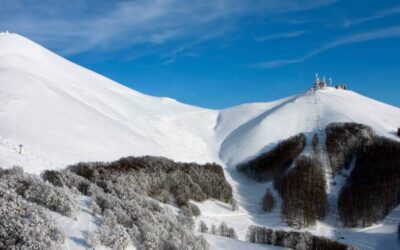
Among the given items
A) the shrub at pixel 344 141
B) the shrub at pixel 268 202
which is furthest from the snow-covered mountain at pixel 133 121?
the shrub at pixel 344 141

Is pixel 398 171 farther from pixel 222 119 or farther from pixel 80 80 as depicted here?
pixel 80 80

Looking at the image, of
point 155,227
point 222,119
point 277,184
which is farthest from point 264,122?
point 155,227

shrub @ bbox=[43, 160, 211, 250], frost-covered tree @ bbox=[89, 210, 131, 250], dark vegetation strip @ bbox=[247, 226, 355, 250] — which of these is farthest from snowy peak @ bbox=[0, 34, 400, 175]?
frost-covered tree @ bbox=[89, 210, 131, 250]

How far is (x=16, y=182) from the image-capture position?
35.9m

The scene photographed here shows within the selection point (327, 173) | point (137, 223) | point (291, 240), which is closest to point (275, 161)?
point (327, 173)

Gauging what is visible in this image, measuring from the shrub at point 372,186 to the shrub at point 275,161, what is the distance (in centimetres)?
1168

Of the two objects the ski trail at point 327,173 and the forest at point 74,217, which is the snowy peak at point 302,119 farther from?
the forest at point 74,217

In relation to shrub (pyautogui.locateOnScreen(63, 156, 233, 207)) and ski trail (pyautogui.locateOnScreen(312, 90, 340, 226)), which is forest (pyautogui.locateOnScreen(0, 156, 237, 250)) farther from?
ski trail (pyautogui.locateOnScreen(312, 90, 340, 226))

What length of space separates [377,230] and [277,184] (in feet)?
67.3

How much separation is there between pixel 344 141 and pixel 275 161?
12929mm

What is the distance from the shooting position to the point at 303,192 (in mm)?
78562

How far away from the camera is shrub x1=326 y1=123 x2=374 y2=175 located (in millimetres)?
87312

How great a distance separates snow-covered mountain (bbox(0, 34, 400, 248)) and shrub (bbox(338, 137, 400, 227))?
584cm

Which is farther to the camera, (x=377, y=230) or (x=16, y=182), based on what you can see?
(x=377, y=230)
